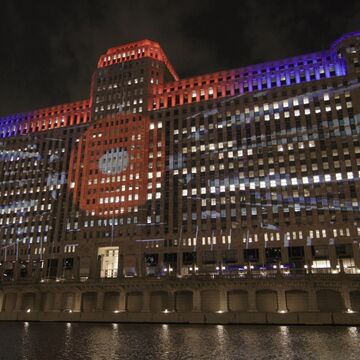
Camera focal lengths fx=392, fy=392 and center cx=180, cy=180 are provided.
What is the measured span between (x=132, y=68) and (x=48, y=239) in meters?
78.4

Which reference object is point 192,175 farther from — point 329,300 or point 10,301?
point 10,301

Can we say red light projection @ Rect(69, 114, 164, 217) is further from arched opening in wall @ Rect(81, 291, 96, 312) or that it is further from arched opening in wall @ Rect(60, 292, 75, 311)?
arched opening in wall @ Rect(81, 291, 96, 312)

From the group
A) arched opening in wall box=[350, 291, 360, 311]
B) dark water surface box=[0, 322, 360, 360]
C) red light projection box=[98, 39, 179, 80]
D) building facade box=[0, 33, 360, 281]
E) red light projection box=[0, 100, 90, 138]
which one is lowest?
dark water surface box=[0, 322, 360, 360]

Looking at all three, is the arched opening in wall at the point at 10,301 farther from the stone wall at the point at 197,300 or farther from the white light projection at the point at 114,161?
the white light projection at the point at 114,161

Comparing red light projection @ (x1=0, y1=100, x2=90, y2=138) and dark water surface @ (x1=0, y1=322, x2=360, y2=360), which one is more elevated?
red light projection @ (x1=0, y1=100, x2=90, y2=138)

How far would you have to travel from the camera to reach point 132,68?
545ft

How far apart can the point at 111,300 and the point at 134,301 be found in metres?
6.22

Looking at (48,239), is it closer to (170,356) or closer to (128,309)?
(128,309)

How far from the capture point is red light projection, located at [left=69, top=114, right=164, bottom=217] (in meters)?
148

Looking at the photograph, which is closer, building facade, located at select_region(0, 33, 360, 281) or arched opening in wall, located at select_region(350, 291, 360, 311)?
arched opening in wall, located at select_region(350, 291, 360, 311)

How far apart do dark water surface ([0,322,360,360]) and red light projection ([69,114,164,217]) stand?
255 feet

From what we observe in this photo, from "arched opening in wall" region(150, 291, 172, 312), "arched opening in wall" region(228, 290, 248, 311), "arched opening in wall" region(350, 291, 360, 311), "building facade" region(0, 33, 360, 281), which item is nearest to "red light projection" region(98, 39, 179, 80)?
"building facade" region(0, 33, 360, 281)

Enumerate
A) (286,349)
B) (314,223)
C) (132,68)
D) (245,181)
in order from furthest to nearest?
(132,68)
(245,181)
(314,223)
(286,349)

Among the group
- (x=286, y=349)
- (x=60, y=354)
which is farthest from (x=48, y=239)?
(x=286, y=349)
